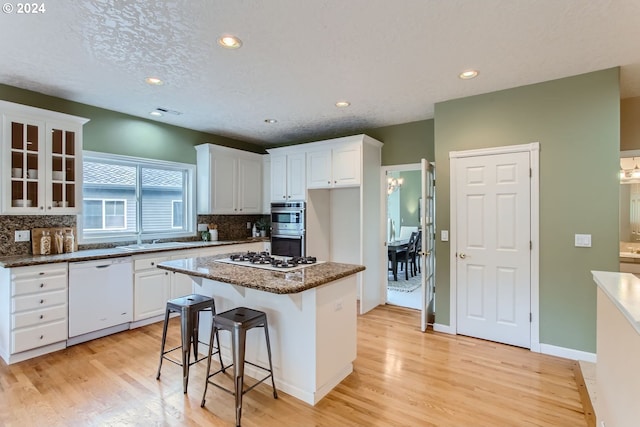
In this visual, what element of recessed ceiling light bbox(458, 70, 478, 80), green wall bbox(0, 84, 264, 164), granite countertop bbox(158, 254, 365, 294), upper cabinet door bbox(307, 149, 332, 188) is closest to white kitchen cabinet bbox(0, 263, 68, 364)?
granite countertop bbox(158, 254, 365, 294)

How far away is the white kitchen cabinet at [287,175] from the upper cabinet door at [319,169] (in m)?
0.11

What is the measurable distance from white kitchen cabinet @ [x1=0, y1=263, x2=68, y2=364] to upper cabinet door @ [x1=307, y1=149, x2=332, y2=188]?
3112 mm

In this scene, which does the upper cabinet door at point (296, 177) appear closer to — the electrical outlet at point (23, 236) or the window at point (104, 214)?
the window at point (104, 214)

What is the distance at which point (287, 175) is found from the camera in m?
5.00

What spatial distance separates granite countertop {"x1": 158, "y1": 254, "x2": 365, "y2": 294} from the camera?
2061mm

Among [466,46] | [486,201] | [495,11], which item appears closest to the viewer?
[495,11]

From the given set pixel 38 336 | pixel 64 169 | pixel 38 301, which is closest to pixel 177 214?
pixel 64 169

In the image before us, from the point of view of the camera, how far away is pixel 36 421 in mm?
2062

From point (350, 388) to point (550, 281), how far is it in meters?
2.23

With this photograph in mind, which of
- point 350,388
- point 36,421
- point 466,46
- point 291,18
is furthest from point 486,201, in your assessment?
point 36,421

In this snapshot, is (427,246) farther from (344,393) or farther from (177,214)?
(177,214)

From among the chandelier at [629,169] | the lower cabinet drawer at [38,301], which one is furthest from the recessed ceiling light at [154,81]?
the chandelier at [629,169]

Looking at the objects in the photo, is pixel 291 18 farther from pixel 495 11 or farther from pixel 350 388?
pixel 350 388

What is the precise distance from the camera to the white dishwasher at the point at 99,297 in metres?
3.21
